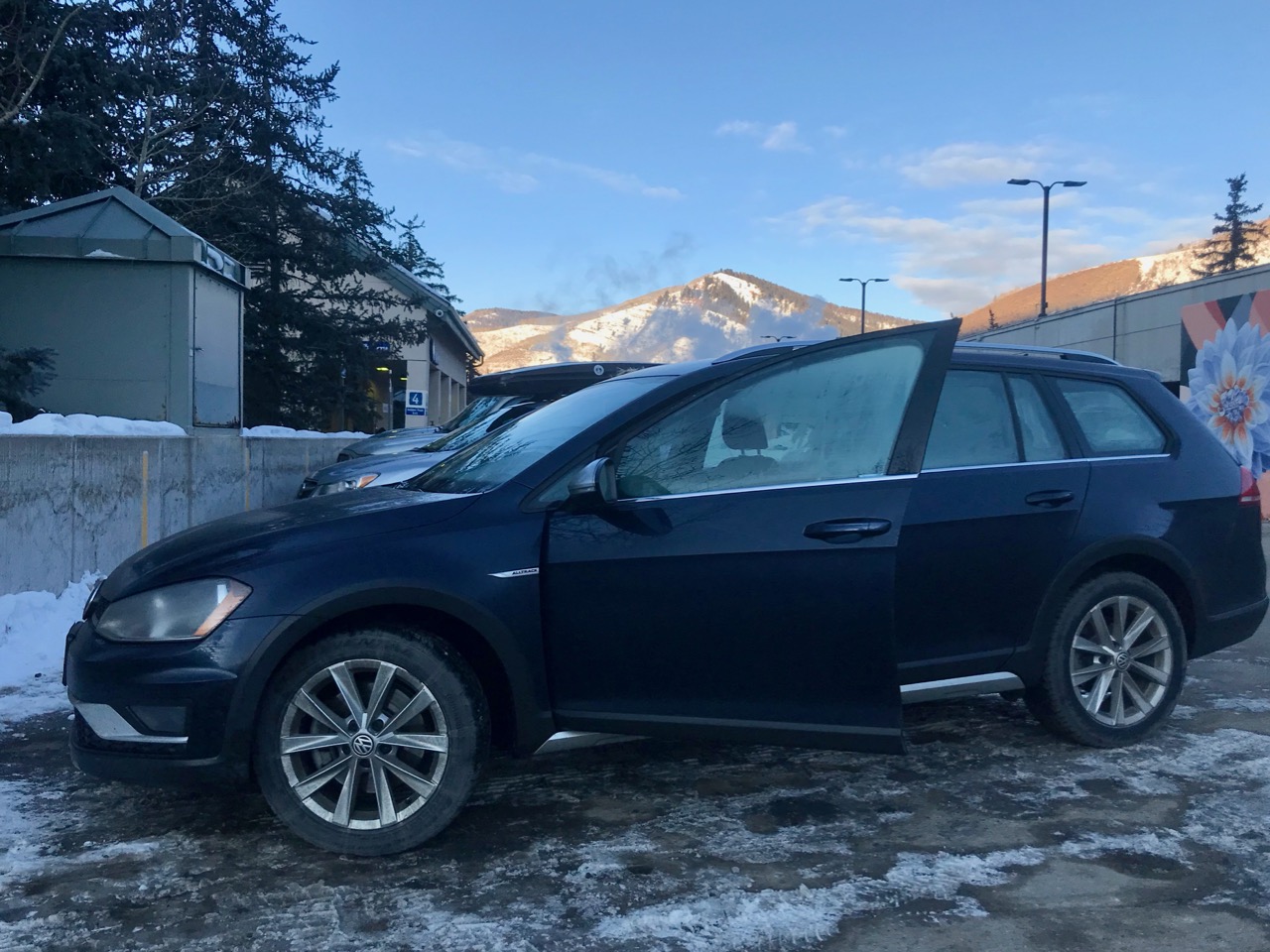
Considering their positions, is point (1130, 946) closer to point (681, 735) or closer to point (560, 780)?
point (681, 735)

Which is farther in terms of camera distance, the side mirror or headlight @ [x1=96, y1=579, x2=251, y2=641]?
the side mirror

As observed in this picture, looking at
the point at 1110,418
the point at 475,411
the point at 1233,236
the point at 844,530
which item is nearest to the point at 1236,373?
the point at 475,411

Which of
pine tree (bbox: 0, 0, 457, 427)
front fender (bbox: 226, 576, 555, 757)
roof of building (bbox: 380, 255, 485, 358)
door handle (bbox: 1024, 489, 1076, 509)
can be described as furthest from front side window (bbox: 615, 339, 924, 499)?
roof of building (bbox: 380, 255, 485, 358)

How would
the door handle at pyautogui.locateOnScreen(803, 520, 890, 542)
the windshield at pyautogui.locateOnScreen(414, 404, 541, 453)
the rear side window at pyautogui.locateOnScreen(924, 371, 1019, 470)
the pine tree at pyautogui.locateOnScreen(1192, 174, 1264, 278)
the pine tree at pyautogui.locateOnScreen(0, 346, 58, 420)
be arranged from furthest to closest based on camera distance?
the pine tree at pyautogui.locateOnScreen(1192, 174, 1264, 278) < the pine tree at pyautogui.locateOnScreen(0, 346, 58, 420) < the windshield at pyautogui.locateOnScreen(414, 404, 541, 453) < the rear side window at pyautogui.locateOnScreen(924, 371, 1019, 470) < the door handle at pyautogui.locateOnScreen(803, 520, 890, 542)

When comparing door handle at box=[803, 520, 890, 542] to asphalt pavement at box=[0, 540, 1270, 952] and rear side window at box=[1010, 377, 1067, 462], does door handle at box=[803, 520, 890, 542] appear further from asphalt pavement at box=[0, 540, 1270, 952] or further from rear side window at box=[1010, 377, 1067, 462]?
rear side window at box=[1010, 377, 1067, 462]

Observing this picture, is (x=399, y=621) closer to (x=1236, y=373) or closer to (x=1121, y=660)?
(x=1121, y=660)

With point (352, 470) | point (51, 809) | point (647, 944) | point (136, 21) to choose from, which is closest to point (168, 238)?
point (352, 470)

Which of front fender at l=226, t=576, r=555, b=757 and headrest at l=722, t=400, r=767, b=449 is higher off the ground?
headrest at l=722, t=400, r=767, b=449

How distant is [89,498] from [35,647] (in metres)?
1.81

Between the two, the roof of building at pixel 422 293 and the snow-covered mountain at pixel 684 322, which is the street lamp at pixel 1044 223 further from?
the snow-covered mountain at pixel 684 322

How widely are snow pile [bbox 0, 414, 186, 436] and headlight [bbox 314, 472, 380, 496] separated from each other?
138 centimetres

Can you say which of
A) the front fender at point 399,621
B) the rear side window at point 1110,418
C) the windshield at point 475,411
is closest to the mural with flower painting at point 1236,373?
the windshield at point 475,411

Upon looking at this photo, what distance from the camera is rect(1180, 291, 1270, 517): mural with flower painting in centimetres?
1850

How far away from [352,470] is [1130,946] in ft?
24.5
